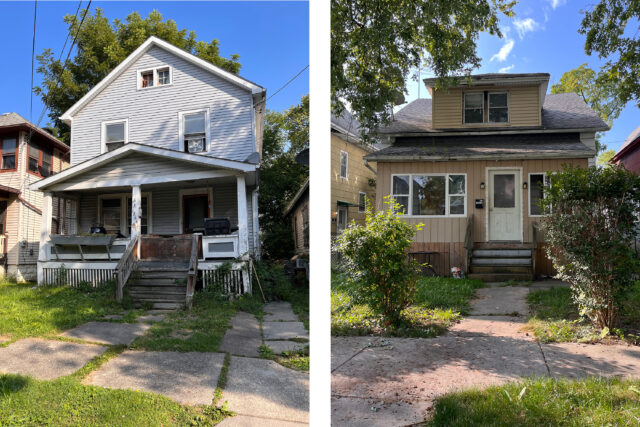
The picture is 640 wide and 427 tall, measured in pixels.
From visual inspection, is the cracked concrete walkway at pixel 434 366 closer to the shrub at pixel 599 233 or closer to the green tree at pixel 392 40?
the shrub at pixel 599 233

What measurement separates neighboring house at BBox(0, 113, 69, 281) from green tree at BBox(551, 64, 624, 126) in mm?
6064

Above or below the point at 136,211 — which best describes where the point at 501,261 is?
below

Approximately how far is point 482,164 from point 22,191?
6856 mm

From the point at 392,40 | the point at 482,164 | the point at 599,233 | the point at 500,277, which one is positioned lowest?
the point at 500,277

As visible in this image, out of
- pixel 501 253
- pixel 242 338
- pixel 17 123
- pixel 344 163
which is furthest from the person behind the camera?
pixel 344 163

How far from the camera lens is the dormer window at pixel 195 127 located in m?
2.09

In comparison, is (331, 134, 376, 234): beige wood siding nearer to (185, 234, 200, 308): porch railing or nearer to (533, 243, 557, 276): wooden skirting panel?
(533, 243, 557, 276): wooden skirting panel

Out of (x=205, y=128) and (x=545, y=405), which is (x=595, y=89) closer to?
(x=545, y=405)

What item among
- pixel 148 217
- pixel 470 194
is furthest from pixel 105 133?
pixel 470 194

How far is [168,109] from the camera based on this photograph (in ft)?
7.77

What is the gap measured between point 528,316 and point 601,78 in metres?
3.48

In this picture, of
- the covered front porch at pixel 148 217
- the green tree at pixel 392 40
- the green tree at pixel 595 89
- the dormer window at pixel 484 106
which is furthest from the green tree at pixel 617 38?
the covered front porch at pixel 148 217

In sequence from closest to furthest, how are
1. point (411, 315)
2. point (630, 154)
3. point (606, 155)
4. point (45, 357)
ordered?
point (45, 357), point (411, 315), point (630, 154), point (606, 155)

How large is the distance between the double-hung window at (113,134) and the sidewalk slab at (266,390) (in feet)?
3.92
